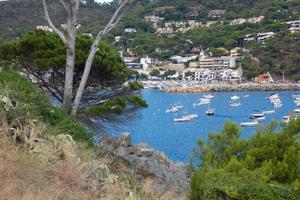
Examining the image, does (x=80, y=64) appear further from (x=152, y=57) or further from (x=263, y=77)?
(x=152, y=57)

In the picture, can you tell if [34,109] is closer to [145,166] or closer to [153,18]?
[145,166]

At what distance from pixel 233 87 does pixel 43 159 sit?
83750 millimetres

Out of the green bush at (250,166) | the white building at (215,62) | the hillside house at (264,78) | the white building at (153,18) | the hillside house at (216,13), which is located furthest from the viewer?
the hillside house at (216,13)

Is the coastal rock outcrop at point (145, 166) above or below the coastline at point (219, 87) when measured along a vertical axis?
above

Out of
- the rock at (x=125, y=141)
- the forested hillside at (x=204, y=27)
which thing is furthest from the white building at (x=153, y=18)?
the rock at (x=125, y=141)

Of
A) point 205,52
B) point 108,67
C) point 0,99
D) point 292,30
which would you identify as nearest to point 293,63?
point 292,30

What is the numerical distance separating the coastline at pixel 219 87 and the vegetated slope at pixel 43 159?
79291 millimetres

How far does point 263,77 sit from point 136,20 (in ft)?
109

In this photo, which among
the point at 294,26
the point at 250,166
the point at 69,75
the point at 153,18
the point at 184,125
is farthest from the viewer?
the point at 153,18

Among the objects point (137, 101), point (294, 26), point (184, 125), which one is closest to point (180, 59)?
point (294, 26)

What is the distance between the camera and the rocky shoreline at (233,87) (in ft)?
278

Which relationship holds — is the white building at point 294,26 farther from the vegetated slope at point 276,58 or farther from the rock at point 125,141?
the rock at point 125,141

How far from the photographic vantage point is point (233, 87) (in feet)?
288

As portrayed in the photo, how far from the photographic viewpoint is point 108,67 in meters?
11.9
